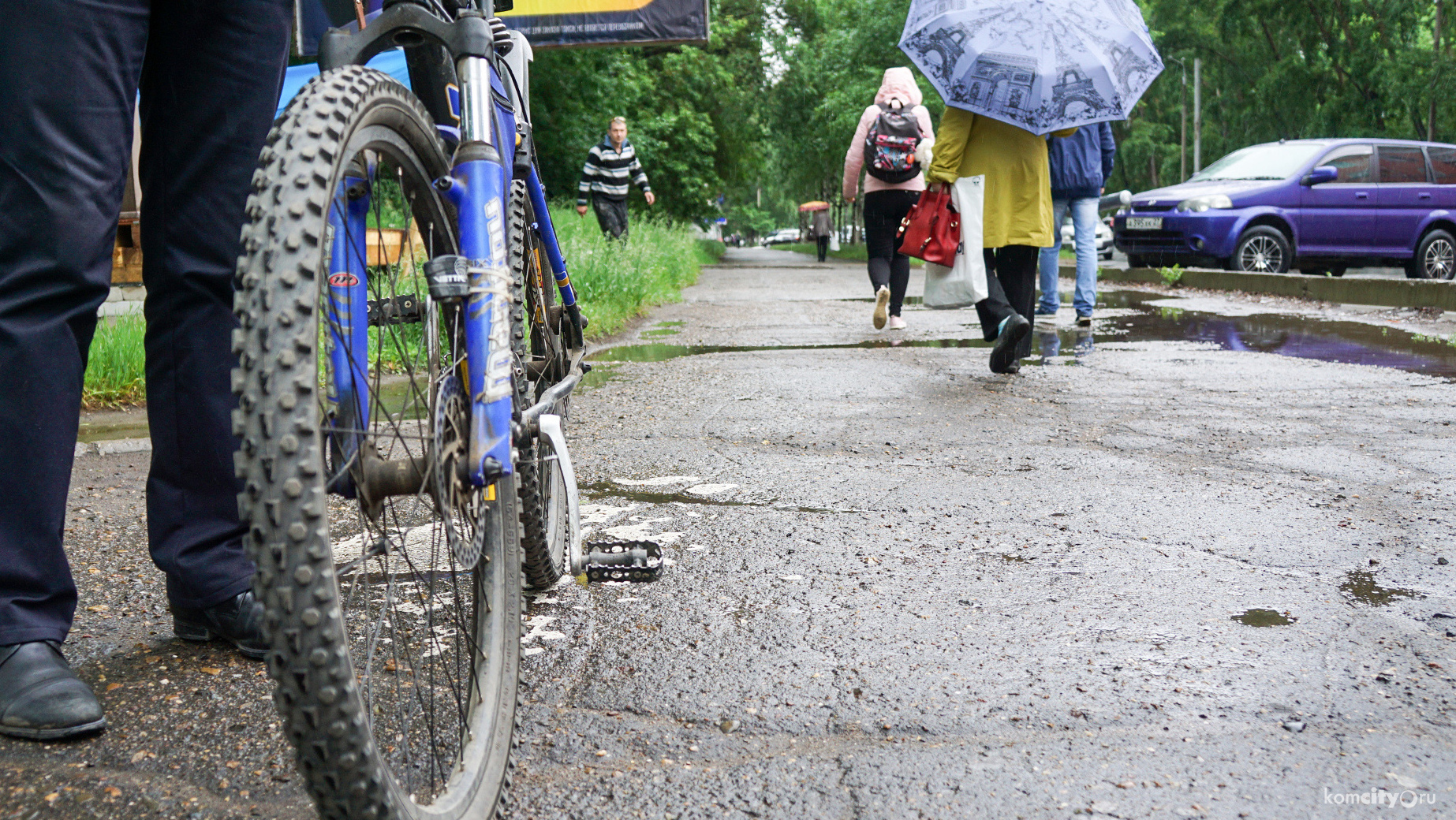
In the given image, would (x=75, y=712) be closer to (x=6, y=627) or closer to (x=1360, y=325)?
(x=6, y=627)

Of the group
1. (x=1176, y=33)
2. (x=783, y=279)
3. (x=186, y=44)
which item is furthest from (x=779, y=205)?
(x=186, y=44)

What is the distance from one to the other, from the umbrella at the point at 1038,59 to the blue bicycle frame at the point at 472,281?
4.67m

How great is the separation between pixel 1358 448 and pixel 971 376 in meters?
2.41

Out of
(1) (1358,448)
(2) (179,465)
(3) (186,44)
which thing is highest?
Answer: (3) (186,44)

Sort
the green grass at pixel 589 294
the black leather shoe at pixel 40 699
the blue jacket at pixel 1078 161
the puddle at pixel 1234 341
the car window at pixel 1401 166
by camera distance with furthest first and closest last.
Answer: the car window at pixel 1401 166 → the blue jacket at pixel 1078 161 → the puddle at pixel 1234 341 → the green grass at pixel 589 294 → the black leather shoe at pixel 40 699

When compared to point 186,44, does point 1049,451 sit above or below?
below

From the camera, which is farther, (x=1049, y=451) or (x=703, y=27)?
(x=703, y=27)

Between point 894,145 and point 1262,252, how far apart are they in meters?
7.52

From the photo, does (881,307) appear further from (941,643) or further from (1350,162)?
(1350,162)

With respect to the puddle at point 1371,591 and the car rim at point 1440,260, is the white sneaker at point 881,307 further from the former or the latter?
the car rim at point 1440,260

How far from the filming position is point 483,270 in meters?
1.99

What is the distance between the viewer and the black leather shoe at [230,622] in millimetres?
2473

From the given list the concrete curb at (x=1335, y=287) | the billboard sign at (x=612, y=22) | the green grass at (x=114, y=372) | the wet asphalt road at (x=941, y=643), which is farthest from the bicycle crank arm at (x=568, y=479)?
the concrete curb at (x=1335, y=287)

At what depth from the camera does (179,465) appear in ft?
8.13
